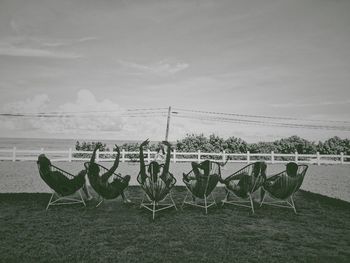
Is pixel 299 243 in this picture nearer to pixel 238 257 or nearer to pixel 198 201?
pixel 238 257

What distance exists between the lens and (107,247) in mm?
3465

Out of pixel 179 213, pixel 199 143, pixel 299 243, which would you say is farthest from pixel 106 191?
pixel 199 143

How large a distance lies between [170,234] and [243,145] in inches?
863

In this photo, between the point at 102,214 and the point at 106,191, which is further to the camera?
the point at 106,191

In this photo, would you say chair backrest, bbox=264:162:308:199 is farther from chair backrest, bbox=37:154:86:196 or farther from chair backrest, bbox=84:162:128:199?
chair backrest, bbox=37:154:86:196

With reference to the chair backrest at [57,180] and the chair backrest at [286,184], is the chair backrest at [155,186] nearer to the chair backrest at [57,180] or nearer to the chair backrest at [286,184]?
the chair backrest at [57,180]

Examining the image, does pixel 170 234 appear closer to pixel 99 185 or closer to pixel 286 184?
pixel 99 185

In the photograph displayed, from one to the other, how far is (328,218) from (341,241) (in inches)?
50.0

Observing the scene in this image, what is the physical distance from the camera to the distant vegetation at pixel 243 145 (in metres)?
24.1

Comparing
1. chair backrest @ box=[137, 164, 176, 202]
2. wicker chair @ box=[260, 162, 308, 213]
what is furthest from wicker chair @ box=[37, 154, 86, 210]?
wicker chair @ box=[260, 162, 308, 213]

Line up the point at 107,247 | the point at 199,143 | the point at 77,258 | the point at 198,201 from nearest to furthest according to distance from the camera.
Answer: the point at 77,258, the point at 107,247, the point at 198,201, the point at 199,143

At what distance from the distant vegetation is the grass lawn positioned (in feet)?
59.5

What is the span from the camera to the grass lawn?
Result: 3.25 meters

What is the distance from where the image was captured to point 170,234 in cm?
400
